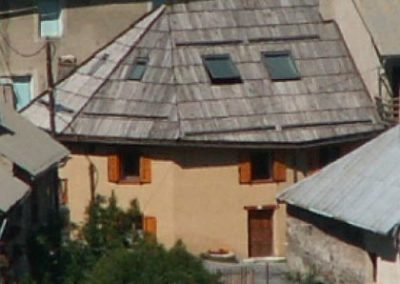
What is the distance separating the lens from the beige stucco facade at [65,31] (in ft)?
210

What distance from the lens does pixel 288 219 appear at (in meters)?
55.5

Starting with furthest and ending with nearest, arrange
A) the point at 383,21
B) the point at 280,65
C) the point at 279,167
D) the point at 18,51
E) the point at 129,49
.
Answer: the point at 18,51 → the point at 383,21 → the point at 280,65 → the point at 129,49 → the point at 279,167

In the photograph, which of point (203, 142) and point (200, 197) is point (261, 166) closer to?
point (200, 197)

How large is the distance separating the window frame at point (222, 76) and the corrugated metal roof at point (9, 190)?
1021cm

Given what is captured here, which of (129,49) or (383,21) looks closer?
(129,49)

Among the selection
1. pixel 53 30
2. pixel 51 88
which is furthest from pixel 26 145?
pixel 53 30

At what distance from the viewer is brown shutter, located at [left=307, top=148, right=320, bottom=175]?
5909 cm

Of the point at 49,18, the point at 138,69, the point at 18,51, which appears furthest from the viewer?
the point at 18,51

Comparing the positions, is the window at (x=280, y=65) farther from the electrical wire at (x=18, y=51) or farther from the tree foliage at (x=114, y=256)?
the electrical wire at (x=18, y=51)

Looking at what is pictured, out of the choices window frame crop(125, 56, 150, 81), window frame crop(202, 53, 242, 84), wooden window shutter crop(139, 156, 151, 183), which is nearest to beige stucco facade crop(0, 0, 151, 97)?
window frame crop(125, 56, 150, 81)

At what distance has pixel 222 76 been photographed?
59281 millimetres

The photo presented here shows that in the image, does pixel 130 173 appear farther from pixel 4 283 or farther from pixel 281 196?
pixel 4 283

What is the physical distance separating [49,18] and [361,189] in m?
16.1

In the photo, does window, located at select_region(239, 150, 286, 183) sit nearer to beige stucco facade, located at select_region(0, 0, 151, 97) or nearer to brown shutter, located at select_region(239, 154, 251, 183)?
brown shutter, located at select_region(239, 154, 251, 183)
